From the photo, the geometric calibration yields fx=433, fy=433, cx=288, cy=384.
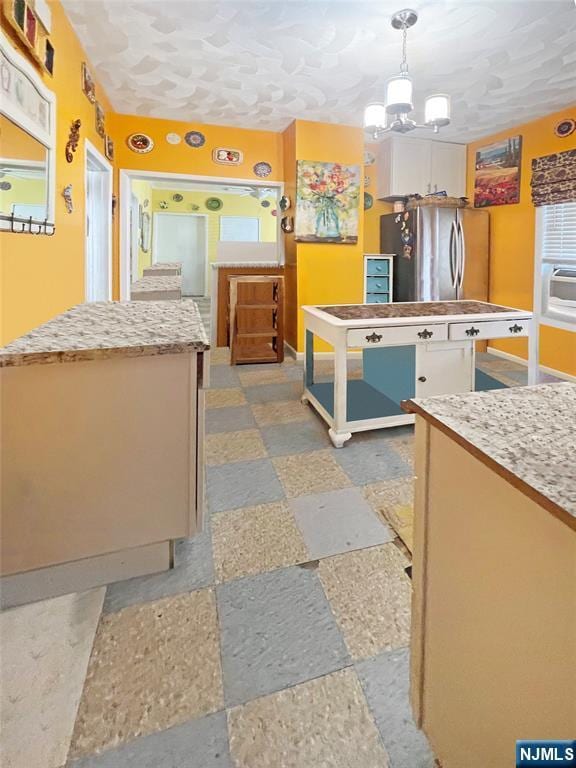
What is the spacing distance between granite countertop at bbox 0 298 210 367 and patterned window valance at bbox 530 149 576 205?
398 centimetres

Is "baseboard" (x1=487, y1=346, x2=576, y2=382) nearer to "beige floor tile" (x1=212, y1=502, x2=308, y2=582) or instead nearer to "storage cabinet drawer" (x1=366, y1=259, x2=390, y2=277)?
"storage cabinet drawer" (x1=366, y1=259, x2=390, y2=277)

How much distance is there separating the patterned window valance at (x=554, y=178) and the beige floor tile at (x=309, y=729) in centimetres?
458

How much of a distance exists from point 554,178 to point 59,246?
442 centimetres

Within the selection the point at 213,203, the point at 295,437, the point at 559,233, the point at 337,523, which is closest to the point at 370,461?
the point at 295,437

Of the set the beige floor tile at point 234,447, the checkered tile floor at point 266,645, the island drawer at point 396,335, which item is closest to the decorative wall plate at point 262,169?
the island drawer at point 396,335

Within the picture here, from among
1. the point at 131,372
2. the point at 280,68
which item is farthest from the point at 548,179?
the point at 131,372

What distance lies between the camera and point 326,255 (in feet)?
Result: 15.7

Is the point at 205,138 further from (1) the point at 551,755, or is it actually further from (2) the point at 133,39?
(1) the point at 551,755

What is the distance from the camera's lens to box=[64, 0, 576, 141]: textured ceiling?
8.45ft

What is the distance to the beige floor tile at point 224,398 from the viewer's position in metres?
3.42

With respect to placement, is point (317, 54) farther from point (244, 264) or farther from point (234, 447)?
point (234, 447)

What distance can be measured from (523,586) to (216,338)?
16.5 ft

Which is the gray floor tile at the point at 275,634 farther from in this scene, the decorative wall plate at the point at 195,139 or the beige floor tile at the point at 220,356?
the decorative wall plate at the point at 195,139

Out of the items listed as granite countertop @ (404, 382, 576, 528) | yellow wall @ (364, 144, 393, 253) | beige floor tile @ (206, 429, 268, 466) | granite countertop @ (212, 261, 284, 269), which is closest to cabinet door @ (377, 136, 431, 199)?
yellow wall @ (364, 144, 393, 253)
